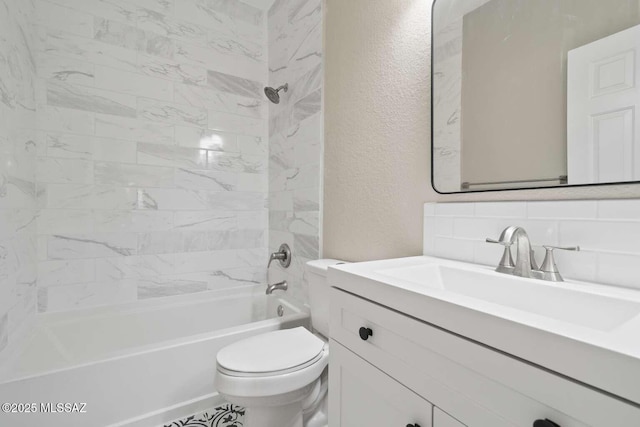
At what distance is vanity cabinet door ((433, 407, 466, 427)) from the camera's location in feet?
1.79

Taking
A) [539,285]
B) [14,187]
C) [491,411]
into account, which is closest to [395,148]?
[539,285]

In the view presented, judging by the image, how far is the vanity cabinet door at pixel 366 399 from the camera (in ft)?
2.07

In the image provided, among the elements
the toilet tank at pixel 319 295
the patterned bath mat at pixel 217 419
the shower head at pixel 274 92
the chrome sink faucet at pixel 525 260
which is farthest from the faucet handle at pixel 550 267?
the shower head at pixel 274 92

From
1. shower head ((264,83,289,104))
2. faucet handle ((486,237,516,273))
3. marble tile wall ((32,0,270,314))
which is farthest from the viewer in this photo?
shower head ((264,83,289,104))

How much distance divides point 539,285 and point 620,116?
1.49ft

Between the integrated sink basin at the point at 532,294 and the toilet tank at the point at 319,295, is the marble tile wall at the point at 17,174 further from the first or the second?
the integrated sink basin at the point at 532,294

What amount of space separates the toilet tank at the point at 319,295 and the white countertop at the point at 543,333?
2.45ft

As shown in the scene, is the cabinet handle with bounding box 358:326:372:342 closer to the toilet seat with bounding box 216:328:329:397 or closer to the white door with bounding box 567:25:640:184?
the toilet seat with bounding box 216:328:329:397

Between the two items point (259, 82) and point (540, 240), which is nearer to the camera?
point (540, 240)

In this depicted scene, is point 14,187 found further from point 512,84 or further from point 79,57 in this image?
point 512,84

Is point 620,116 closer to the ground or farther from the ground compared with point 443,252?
farther from the ground

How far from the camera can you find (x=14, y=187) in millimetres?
1366

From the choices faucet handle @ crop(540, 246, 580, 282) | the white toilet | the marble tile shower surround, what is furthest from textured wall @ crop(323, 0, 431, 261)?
faucet handle @ crop(540, 246, 580, 282)

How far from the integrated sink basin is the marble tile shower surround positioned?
0.10m
